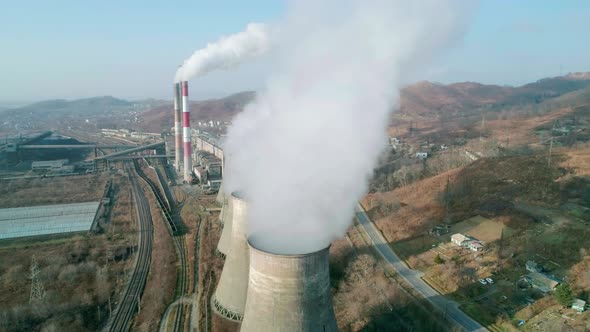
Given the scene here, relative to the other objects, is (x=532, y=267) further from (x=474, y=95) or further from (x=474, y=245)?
(x=474, y=95)

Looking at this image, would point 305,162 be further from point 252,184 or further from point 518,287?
point 518,287

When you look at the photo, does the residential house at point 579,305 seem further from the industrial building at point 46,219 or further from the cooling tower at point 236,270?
the industrial building at point 46,219

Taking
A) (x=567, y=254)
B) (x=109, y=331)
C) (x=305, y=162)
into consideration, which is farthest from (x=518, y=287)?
(x=109, y=331)

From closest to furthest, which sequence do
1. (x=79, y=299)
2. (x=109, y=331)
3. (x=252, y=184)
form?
1. (x=252, y=184)
2. (x=109, y=331)
3. (x=79, y=299)

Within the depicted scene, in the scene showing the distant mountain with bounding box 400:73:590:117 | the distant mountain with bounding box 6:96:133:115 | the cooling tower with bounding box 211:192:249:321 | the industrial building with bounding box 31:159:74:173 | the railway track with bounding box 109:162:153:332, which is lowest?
the railway track with bounding box 109:162:153:332

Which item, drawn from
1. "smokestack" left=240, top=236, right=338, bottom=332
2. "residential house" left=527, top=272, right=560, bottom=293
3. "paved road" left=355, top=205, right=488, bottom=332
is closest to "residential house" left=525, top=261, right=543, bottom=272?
"residential house" left=527, top=272, right=560, bottom=293

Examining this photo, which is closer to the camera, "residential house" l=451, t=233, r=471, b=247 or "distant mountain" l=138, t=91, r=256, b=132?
"residential house" l=451, t=233, r=471, b=247

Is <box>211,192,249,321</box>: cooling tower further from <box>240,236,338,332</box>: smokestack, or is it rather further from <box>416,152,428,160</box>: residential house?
<box>416,152,428,160</box>: residential house
